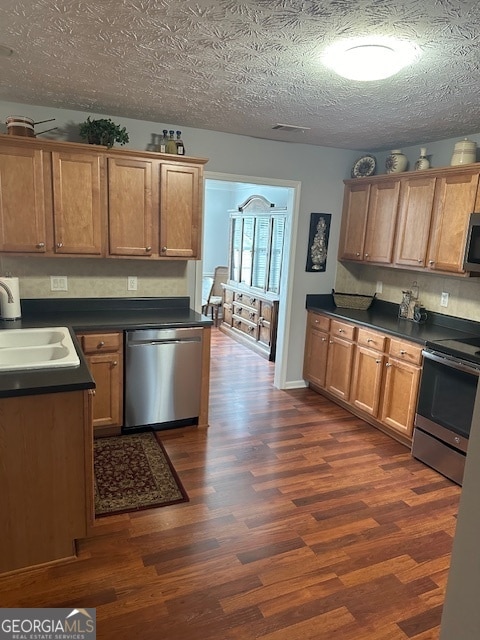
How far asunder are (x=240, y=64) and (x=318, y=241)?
7.89ft

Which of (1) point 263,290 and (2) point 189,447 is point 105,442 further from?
(1) point 263,290

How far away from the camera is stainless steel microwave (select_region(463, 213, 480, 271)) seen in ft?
9.75

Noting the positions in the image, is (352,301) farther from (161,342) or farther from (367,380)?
(161,342)

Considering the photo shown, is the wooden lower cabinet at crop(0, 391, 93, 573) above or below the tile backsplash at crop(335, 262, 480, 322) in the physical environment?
below

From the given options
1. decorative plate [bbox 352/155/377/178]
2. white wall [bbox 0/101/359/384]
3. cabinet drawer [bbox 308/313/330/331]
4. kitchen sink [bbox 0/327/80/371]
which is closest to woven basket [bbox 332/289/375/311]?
white wall [bbox 0/101/359/384]

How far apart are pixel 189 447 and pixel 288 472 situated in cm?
77

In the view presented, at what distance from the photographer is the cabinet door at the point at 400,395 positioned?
10.8 ft

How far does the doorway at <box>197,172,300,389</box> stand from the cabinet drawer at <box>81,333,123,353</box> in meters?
1.09

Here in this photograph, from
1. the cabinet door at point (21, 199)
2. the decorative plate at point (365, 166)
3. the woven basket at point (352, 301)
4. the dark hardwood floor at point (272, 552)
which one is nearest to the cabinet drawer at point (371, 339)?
the woven basket at point (352, 301)

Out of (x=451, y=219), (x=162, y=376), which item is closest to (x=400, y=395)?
(x=451, y=219)

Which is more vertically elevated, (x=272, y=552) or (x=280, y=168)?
(x=280, y=168)

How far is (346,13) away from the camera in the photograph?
1.68m

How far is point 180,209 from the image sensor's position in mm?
3459

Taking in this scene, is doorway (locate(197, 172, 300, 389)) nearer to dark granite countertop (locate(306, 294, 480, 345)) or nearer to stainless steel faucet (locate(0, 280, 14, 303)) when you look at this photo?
dark granite countertop (locate(306, 294, 480, 345))
